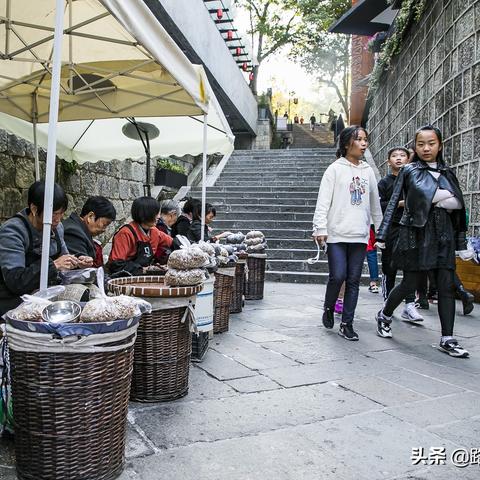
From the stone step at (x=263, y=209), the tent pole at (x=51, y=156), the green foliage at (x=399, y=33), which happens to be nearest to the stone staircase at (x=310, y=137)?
the green foliage at (x=399, y=33)

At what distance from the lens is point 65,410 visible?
1724 mm

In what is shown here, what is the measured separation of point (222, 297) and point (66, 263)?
5.70 feet

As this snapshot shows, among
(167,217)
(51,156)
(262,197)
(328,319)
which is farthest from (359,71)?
(51,156)

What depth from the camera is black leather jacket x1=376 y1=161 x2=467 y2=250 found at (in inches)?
143

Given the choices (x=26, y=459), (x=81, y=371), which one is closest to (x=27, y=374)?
(x=81, y=371)

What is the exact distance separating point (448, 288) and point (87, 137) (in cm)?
425

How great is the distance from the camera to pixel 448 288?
11.9 feet

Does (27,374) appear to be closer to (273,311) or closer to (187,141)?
(273,311)

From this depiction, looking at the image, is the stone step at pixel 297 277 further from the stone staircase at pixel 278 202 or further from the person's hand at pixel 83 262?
the person's hand at pixel 83 262

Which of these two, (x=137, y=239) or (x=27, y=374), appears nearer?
(x=27, y=374)

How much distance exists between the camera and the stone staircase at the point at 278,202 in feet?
27.4

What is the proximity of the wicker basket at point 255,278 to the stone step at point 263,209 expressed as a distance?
4262 mm

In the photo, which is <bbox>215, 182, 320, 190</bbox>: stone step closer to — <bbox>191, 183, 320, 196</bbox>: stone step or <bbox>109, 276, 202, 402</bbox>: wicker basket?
<bbox>191, 183, 320, 196</bbox>: stone step

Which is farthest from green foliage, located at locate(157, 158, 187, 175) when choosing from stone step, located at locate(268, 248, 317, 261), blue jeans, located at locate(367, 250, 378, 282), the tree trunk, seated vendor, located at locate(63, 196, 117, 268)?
the tree trunk
